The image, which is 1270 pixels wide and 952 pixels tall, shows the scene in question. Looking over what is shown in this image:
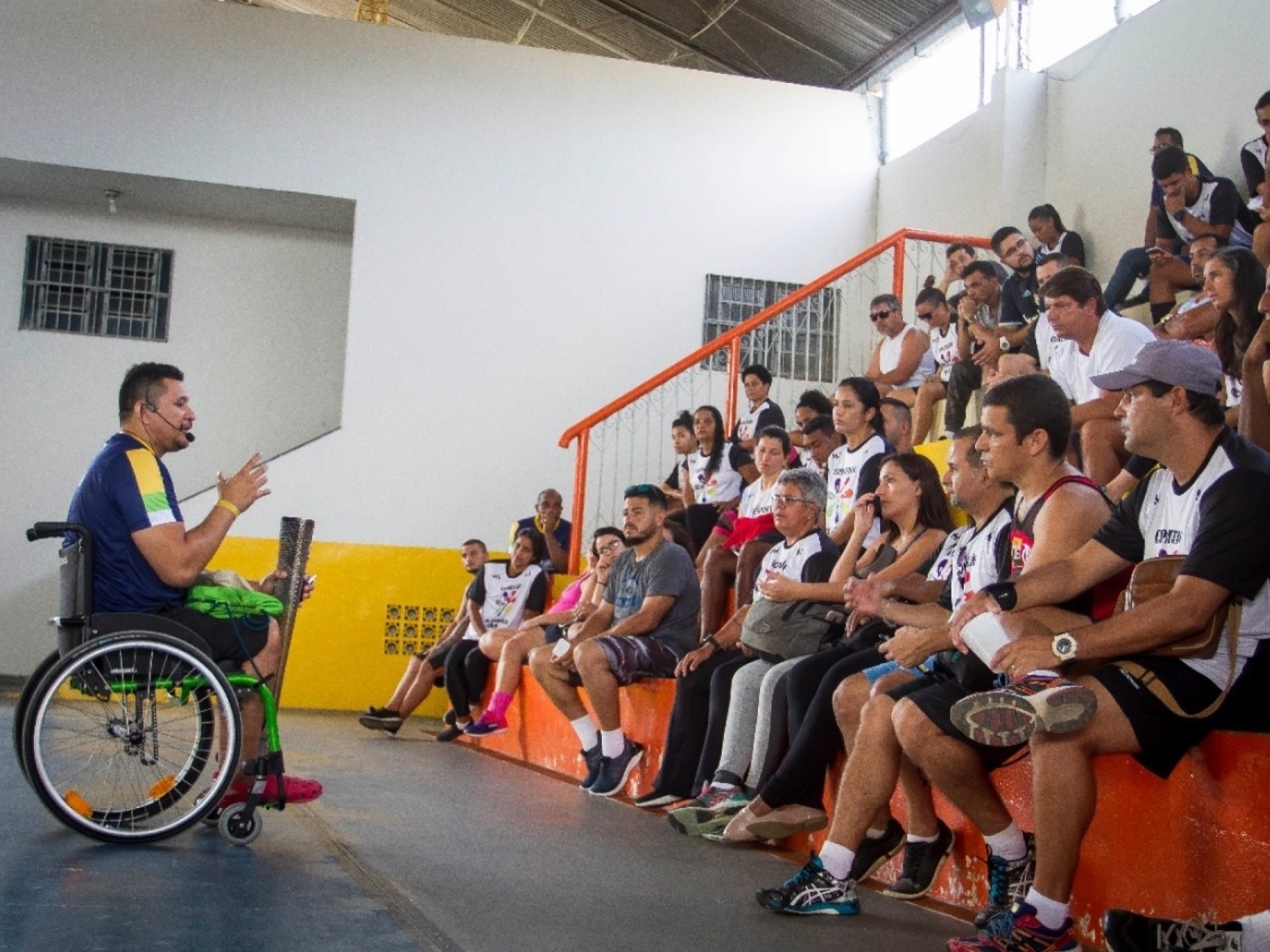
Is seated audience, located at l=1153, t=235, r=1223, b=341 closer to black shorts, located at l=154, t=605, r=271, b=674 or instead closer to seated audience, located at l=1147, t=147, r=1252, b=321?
seated audience, located at l=1147, t=147, r=1252, b=321

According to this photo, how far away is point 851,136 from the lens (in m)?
12.2

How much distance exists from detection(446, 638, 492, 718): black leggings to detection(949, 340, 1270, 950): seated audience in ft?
18.8

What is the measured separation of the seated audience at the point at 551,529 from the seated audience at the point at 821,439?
2707mm

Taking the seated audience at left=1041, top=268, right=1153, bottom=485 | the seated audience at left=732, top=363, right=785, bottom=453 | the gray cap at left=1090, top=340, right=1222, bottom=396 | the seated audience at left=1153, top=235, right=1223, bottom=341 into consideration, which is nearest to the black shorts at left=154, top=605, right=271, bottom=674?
the gray cap at left=1090, top=340, right=1222, bottom=396

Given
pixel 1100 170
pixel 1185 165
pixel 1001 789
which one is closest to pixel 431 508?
pixel 1100 170

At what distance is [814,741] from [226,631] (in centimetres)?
175

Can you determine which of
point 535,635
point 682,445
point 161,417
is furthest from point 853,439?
point 161,417

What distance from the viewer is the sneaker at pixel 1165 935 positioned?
8.95 feet

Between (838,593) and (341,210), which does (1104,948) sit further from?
(341,210)

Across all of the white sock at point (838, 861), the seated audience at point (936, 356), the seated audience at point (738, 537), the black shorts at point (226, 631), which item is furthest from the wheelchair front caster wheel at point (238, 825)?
the seated audience at point (936, 356)

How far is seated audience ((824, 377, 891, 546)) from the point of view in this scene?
6.32m

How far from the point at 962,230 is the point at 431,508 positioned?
Result: 4.46m

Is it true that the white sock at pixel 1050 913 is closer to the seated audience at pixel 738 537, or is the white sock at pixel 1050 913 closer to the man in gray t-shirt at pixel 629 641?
the man in gray t-shirt at pixel 629 641

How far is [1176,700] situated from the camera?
301cm
